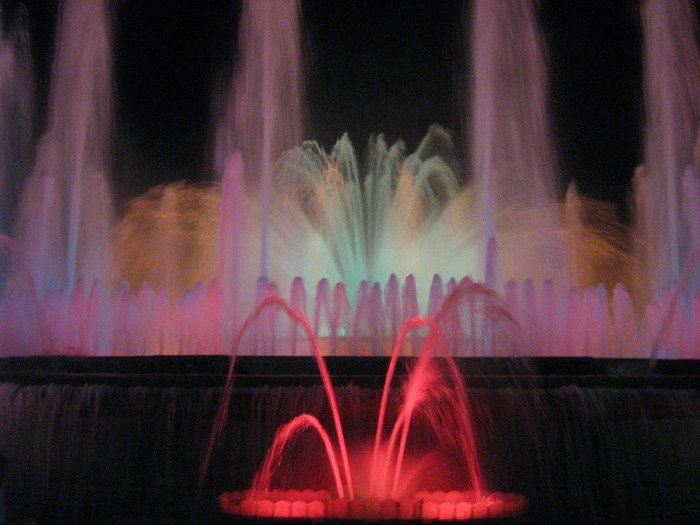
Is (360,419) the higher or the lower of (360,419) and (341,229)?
the lower

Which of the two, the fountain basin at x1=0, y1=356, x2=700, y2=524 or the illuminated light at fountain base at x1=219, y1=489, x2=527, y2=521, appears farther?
the fountain basin at x1=0, y1=356, x2=700, y2=524

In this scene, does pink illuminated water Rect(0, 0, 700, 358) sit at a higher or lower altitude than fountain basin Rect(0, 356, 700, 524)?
higher

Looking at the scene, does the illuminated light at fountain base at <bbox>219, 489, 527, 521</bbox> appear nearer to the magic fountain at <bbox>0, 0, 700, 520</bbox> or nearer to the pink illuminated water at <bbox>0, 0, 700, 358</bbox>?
the magic fountain at <bbox>0, 0, 700, 520</bbox>

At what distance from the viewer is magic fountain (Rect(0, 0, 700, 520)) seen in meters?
14.9

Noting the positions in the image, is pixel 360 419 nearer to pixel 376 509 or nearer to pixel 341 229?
pixel 376 509

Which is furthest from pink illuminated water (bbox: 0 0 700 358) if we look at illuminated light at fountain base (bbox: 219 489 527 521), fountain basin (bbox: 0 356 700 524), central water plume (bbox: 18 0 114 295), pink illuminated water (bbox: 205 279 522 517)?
illuminated light at fountain base (bbox: 219 489 527 521)

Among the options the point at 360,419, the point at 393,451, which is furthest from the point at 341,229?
the point at 393,451

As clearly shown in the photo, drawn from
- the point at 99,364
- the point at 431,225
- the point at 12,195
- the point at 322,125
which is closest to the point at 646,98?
the point at 431,225

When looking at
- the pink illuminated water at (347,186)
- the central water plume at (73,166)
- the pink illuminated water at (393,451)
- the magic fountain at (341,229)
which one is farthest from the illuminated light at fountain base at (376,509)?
the central water plume at (73,166)

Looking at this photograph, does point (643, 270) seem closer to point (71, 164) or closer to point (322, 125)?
point (322, 125)

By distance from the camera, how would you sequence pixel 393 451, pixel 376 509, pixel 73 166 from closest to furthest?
pixel 376 509 < pixel 393 451 < pixel 73 166

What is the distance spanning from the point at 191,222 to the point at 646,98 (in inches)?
513

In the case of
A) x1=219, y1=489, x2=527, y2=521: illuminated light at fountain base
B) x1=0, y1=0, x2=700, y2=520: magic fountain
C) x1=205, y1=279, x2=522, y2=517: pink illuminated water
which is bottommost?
x1=219, y1=489, x2=527, y2=521: illuminated light at fountain base

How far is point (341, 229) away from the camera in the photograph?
65.7ft
